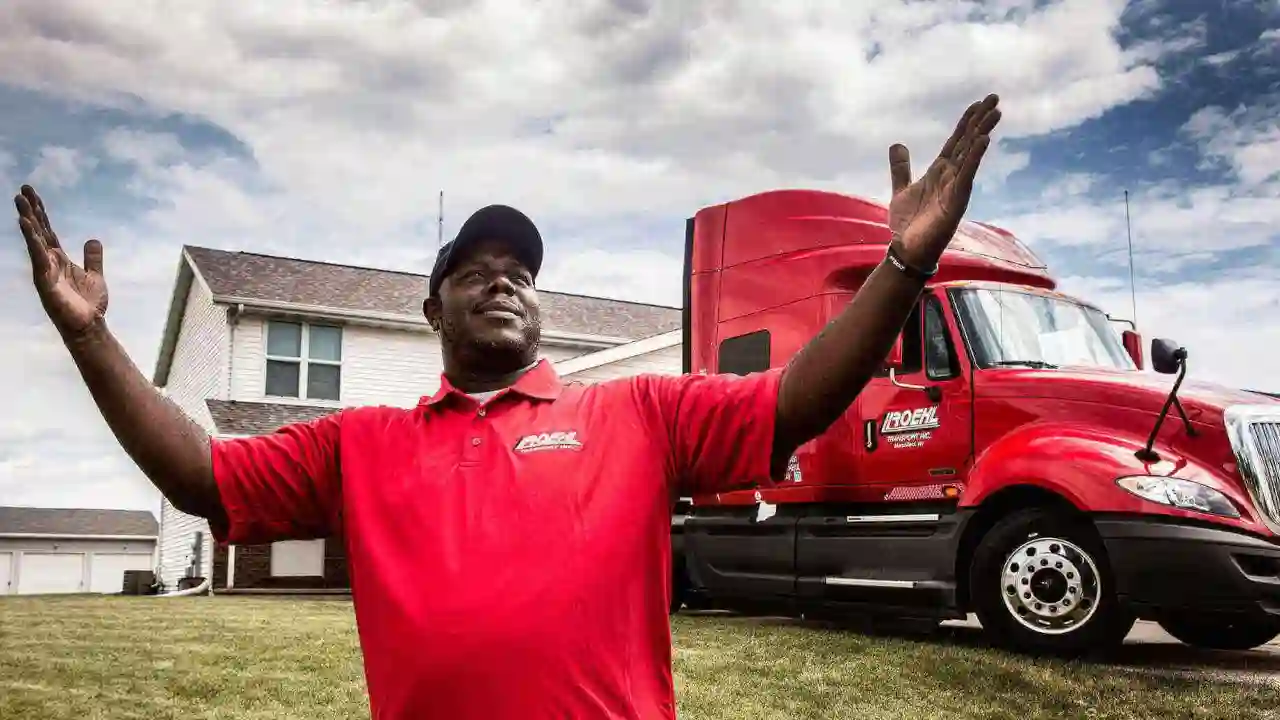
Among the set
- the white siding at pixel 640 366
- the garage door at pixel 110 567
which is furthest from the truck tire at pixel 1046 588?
the garage door at pixel 110 567

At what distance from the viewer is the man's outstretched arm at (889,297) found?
2.37 m

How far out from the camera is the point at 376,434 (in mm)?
2688

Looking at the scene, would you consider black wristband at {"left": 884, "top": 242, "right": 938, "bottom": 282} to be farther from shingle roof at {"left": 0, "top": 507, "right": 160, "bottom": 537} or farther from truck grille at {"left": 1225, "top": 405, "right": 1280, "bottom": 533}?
shingle roof at {"left": 0, "top": 507, "right": 160, "bottom": 537}

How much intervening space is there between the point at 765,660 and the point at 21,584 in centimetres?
4628

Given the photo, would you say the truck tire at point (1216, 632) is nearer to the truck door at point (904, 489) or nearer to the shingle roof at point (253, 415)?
the truck door at point (904, 489)

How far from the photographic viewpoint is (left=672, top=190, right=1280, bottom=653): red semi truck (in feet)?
24.3

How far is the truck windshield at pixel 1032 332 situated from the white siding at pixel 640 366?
12394 mm

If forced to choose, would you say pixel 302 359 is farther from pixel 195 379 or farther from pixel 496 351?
pixel 496 351

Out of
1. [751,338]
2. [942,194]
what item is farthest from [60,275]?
[751,338]

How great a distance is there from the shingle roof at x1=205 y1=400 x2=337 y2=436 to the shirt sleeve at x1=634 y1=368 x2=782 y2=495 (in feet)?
56.0

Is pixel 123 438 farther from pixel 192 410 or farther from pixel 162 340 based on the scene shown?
pixel 162 340

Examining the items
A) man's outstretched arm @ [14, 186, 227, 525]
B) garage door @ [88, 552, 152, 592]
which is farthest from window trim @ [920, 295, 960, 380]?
garage door @ [88, 552, 152, 592]

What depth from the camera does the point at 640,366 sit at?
2248 cm

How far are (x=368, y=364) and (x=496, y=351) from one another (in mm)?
19845
